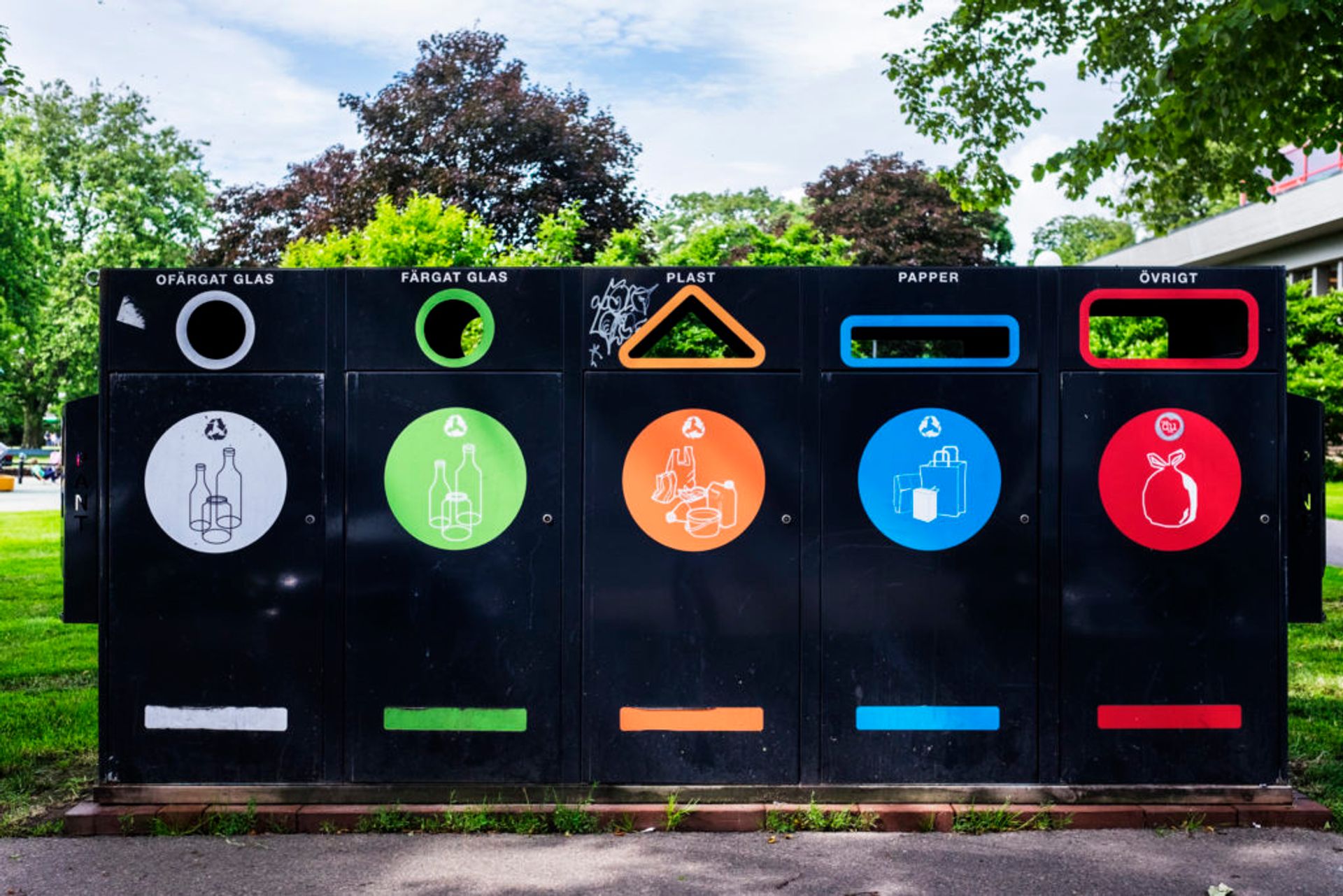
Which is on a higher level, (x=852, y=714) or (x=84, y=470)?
(x=84, y=470)

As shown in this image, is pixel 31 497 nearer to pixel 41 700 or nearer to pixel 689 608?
pixel 41 700

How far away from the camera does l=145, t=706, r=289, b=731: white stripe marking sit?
170 inches

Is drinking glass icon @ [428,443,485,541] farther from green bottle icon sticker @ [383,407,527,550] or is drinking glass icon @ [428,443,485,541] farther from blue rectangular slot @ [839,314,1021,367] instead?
blue rectangular slot @ [839,314,1021,367]

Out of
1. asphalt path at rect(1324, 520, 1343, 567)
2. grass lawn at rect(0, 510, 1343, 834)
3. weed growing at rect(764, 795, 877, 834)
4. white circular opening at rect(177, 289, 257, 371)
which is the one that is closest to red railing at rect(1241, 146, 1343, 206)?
asphalt path at rect(1324, 520, 1343, 567)

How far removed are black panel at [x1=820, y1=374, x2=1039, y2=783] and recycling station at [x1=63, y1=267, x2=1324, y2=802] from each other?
0.01 meters

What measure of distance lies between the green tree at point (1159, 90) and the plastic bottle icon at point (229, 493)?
21.6 ft

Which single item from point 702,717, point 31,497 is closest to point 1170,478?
point 702,717

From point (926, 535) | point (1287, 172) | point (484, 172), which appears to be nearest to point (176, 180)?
point (484, 172)

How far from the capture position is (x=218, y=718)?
434 centimetres

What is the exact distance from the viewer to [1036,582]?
4340 mm

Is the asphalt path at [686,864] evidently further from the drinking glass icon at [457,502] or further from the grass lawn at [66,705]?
the drinking glass icon at [457,502]

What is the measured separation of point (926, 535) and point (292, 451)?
2.38 meters

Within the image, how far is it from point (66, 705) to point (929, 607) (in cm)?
466

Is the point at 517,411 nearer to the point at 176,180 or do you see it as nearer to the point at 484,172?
the point at 484,172
